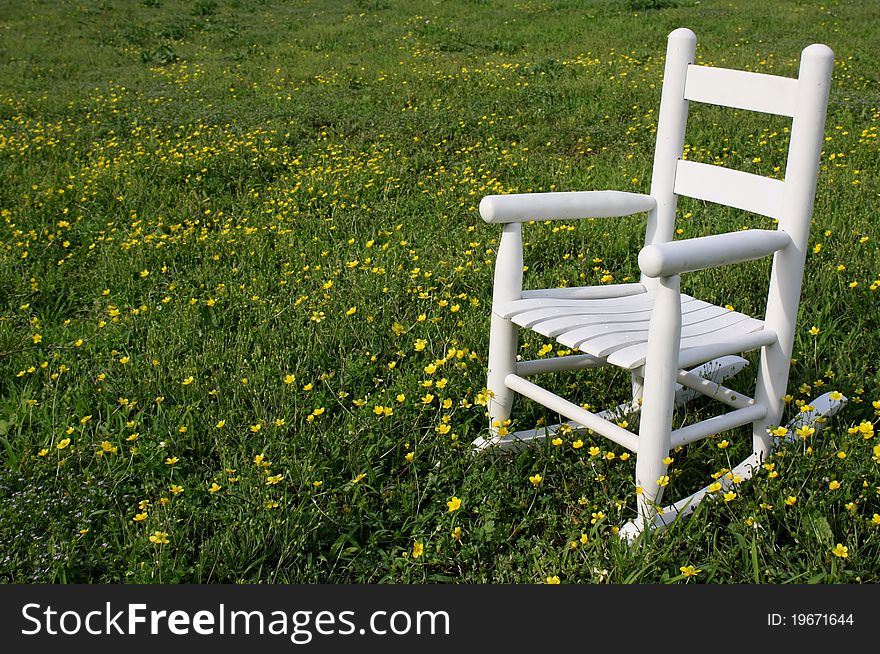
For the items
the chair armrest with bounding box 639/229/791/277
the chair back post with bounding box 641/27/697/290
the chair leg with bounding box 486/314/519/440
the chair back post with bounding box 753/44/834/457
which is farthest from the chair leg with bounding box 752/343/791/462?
the chair leg with bounding box 486/314/519/440

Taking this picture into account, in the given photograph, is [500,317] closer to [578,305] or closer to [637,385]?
[578,305]

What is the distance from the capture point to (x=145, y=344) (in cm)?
332

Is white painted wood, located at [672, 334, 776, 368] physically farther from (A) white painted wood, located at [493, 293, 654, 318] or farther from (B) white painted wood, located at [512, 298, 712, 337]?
(A) white painted wood, located at [493, 293, 654, 318]

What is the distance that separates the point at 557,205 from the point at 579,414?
0.61m

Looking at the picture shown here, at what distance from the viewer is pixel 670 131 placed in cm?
272

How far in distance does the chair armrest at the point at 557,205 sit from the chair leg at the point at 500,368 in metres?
0.29

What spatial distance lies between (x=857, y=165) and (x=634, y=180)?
1387mm

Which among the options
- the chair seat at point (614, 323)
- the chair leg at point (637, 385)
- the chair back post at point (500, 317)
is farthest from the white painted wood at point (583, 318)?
the chair leg at point (637, 385)

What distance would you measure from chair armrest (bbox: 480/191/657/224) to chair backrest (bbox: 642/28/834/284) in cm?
10

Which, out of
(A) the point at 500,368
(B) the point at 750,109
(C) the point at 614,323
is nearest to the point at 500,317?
(A) the point at 500,368

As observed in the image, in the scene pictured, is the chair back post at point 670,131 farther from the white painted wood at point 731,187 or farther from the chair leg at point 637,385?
the chair leg at point 637,385

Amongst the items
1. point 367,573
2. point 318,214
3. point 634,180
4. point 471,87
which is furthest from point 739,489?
point 471,87

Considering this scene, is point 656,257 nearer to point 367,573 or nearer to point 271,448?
point 367,573

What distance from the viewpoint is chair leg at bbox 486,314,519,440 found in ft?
8.43
